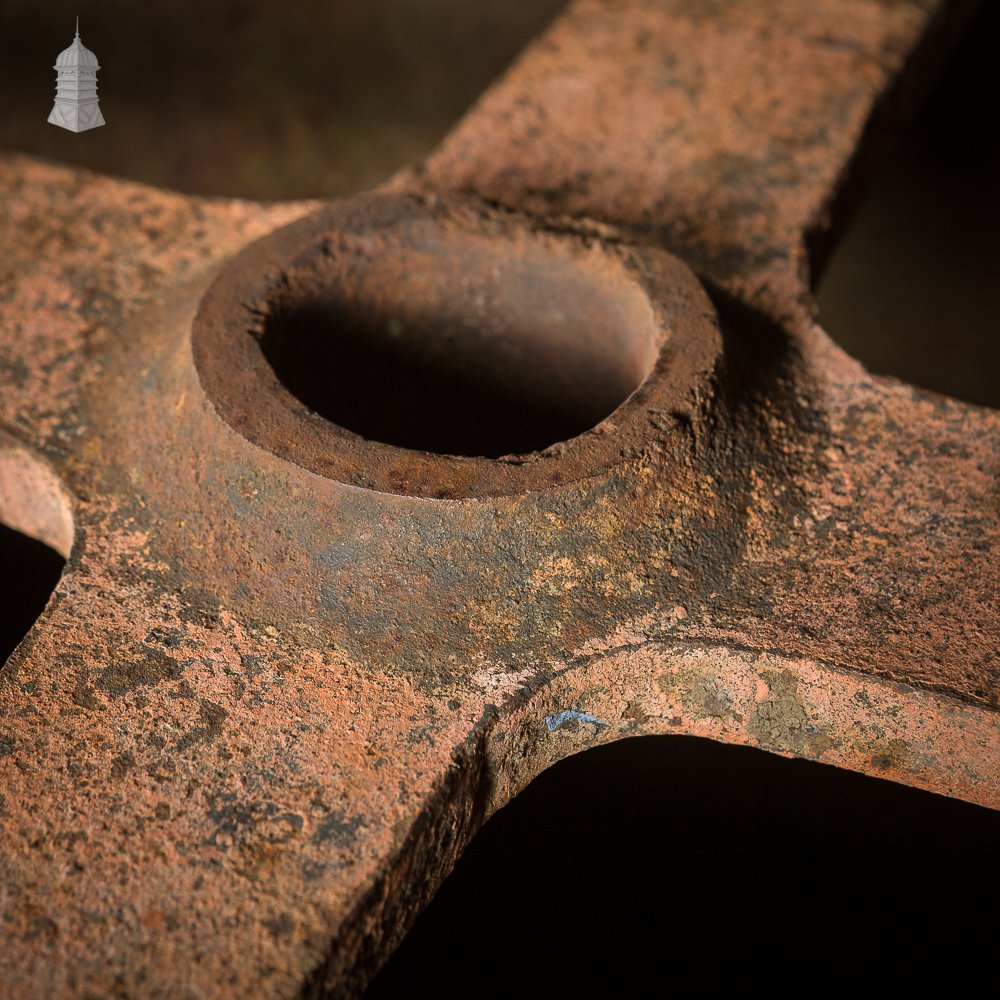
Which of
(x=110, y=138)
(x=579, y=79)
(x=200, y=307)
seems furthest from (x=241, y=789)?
(x=110, y=138)

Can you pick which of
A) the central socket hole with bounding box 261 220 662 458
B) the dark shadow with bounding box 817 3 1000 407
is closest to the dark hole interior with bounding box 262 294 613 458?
the central socket hole with bounding box 261 220 662 458

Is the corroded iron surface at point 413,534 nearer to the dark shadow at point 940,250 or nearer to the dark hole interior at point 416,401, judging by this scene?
the dark hole interior at point 416,401

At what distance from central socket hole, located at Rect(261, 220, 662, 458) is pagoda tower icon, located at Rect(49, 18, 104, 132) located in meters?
0.51

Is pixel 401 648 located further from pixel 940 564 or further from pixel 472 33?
pixel 472 33

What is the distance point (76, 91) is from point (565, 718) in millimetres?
1167

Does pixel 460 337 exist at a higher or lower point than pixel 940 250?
higher

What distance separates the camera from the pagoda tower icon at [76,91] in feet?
5.71

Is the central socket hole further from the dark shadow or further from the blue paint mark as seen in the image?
the dark shadow

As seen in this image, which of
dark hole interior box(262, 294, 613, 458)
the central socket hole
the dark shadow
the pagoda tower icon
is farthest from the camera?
the dark shadow

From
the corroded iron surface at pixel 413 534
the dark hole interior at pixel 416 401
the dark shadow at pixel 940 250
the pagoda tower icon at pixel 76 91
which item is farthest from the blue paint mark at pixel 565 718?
the dark shadow at pixel 940 250

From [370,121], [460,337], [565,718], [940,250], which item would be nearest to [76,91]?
[460,337]

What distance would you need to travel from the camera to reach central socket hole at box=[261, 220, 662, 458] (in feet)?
7.68

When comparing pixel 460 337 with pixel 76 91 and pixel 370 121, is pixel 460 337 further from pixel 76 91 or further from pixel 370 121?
pixel 370 121

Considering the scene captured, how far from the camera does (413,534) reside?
1.87 meters
